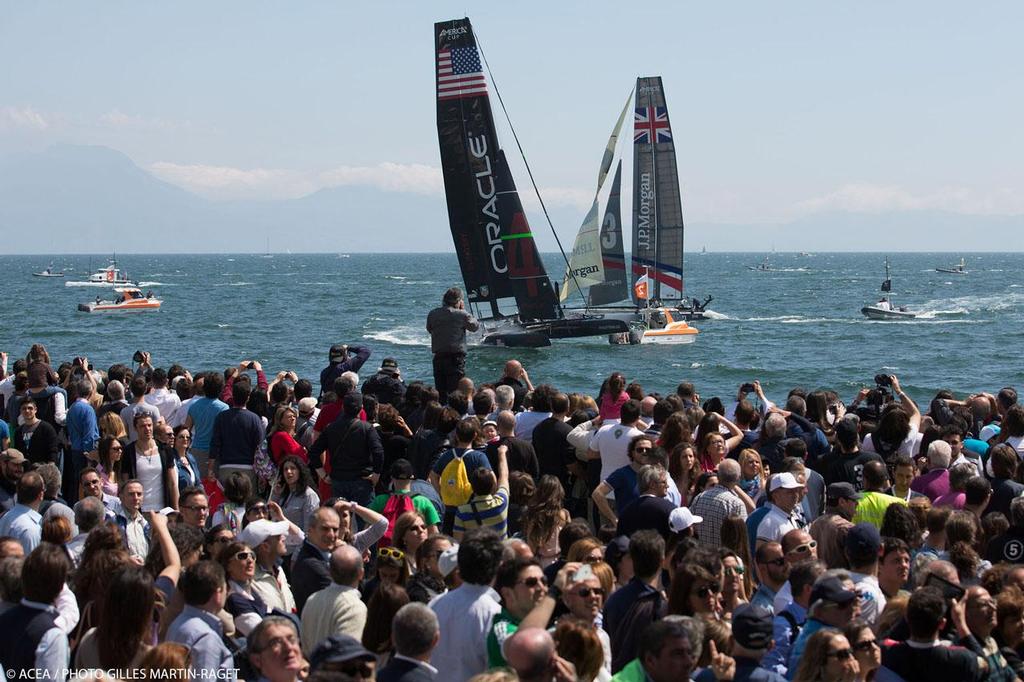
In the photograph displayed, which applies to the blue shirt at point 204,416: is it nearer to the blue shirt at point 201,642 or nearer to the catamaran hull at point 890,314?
the blue shirt at point 201,642

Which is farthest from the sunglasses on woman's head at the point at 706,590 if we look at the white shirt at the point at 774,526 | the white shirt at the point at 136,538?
the white shirt at the point at 136,538

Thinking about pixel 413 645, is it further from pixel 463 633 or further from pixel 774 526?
pixel 774 526

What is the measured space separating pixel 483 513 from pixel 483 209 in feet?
Result: 96.9

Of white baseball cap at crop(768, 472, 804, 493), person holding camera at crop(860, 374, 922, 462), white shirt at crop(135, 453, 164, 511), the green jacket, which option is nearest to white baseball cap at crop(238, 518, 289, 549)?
the green jacket

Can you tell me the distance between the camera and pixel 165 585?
6402mm

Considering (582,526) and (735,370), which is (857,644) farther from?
(735,370)

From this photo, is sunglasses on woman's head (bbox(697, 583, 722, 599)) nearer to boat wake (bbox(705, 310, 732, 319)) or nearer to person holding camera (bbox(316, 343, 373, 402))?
person holding camera (bbox(316, 343, 373, 402))

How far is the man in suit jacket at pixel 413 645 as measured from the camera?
527cm

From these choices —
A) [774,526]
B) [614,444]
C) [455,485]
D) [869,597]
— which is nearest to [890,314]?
[614,444]

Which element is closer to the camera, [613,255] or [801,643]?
[801,643]

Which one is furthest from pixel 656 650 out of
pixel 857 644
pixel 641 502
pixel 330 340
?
pixel 330 340

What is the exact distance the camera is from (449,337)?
14969 millimetres

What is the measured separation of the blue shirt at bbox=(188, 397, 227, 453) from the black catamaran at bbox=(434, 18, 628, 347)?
2541cm

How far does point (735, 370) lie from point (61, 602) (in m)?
40.3
